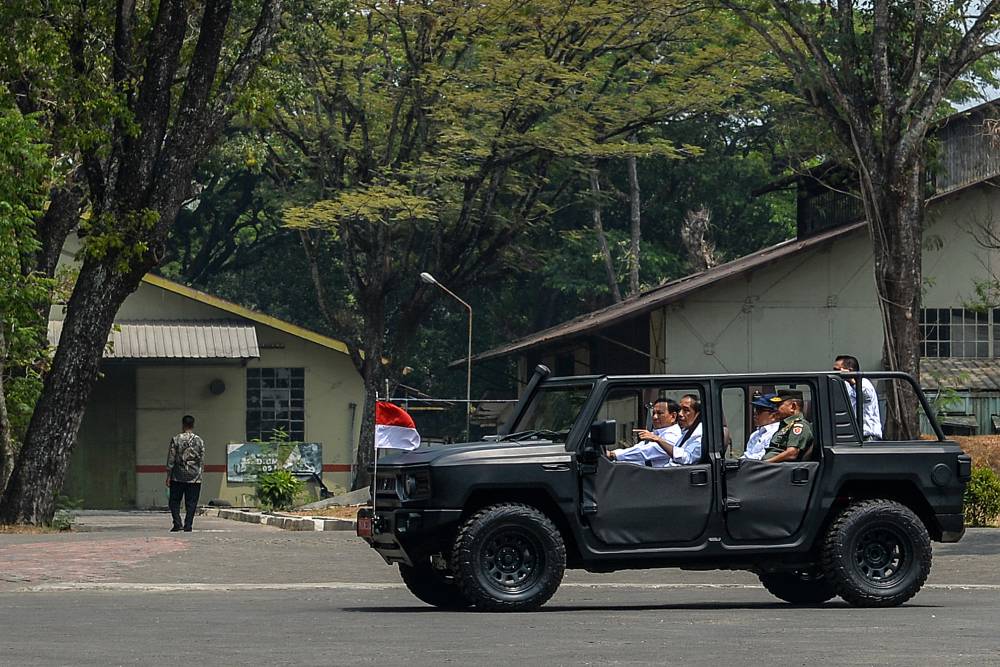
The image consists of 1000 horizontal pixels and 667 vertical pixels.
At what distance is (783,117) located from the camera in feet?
102

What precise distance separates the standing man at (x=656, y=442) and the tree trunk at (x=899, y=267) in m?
12.2

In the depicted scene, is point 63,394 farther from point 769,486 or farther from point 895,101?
point 769,486

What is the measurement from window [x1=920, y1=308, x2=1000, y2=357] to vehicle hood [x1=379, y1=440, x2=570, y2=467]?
24.2m

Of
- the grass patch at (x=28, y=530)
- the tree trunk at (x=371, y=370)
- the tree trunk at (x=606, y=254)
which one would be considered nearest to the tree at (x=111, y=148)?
the grass patch at (x=28, y=530)

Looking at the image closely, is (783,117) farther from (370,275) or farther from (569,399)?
(569,399)

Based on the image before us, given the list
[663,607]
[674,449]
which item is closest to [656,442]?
[674,449]

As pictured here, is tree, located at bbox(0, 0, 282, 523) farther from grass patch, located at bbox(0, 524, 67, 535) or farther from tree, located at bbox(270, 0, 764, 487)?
tree, located at bbox(270, 0, 764, 487)

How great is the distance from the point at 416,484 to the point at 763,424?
2785mm

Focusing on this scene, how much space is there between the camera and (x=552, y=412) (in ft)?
47.1

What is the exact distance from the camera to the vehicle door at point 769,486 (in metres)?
13.8

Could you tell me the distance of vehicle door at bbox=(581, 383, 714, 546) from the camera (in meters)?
13.6

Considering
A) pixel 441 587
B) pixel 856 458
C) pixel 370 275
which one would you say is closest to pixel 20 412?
pixel 370 275

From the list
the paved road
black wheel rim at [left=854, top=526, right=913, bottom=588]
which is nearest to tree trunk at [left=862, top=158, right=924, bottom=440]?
the paved road

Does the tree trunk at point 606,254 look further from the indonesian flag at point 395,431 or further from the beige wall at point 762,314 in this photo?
the indonesian flag at point 395,431
